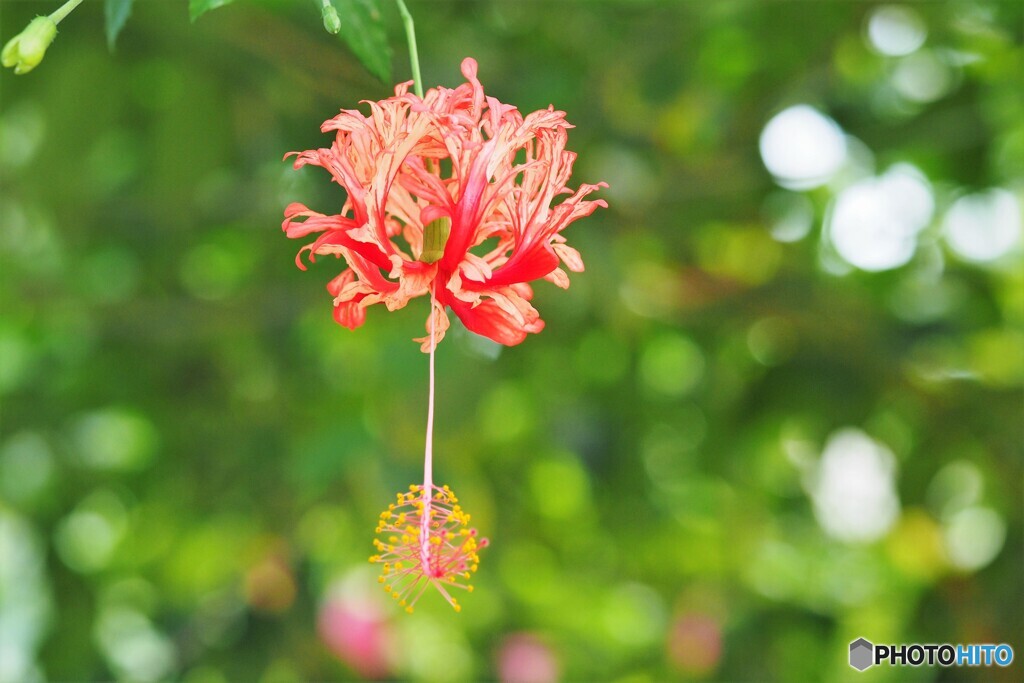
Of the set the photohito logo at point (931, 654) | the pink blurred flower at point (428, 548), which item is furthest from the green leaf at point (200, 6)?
the photohito logo at point (931, 654)

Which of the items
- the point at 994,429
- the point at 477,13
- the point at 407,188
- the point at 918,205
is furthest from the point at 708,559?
the point at 407,188

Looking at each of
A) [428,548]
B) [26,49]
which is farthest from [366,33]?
[428,548]

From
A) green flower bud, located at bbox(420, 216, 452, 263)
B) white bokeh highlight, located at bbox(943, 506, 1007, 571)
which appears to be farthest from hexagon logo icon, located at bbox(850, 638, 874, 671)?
green flower bud, located at bbox(420, 216, 452, 263)

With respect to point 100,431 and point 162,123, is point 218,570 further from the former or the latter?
point 162,123

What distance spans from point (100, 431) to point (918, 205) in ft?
6.12

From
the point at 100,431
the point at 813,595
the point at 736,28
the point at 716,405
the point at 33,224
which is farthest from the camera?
the point at 813,595

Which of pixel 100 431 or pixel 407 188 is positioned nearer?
pixel 407 188

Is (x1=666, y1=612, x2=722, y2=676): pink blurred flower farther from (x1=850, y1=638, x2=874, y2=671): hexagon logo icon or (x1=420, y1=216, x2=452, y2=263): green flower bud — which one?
(x1=420, y1=216, x2=452, y2=263): green flower bud

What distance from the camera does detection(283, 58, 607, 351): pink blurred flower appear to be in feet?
2.56

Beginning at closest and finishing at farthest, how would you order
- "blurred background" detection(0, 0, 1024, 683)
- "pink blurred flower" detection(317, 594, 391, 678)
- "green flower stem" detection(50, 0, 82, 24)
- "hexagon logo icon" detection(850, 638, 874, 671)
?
"green flower stem" detection(50, 0, 82, 24) → "blurred background" detection(0, 0, 1024, 683) → "hexagon logo icon" detection(850, 638, 874, 671) → "pink blurred flower" detection(317, 594, 391, 678)

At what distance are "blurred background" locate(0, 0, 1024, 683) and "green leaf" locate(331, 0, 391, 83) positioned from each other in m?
0.73

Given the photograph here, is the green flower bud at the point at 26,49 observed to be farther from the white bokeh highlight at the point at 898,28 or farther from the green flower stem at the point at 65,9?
the white bokeh highlight at the point at 898,28

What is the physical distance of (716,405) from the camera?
90.7 inches

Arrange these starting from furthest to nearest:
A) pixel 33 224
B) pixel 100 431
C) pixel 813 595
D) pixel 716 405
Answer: pixel 813 595
pixel 100 431
pixel 716 405
pixel 33 224
